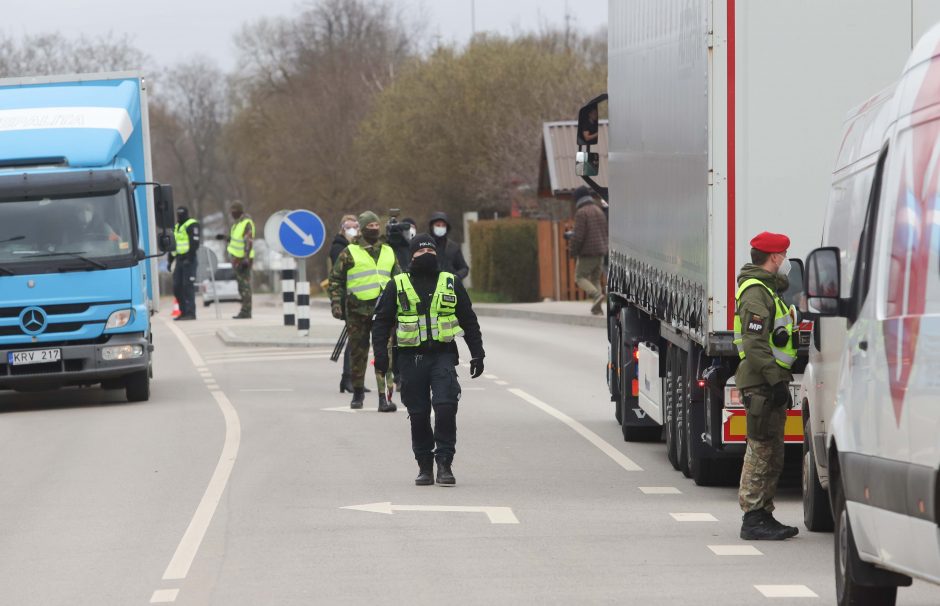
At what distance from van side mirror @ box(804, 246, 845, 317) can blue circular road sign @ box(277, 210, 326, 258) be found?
20.8m

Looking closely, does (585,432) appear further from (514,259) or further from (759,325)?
(514,259)

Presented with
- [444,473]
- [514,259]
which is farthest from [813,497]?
[514,259]

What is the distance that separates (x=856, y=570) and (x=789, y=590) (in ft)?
4.25

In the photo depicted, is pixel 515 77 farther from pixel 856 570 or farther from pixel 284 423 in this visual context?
pixel 856 570

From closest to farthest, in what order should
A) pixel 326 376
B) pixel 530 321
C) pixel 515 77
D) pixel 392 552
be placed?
pixel 392 552, pixel 326 376, pixel 530 321, pixel 515 77

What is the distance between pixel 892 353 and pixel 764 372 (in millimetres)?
3440

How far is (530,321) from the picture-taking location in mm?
36250

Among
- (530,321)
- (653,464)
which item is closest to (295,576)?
(653,464)

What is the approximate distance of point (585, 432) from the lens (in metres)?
16.1

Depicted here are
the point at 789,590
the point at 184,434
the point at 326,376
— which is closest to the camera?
the point at 789,590

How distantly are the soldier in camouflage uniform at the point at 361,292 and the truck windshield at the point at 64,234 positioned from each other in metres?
2.48

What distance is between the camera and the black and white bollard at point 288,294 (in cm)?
3191

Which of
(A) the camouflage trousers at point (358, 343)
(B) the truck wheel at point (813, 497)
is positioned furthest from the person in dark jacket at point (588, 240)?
(B) the truck wheel at point (813, 497)

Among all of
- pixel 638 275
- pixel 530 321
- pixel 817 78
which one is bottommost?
pixel 530 321
